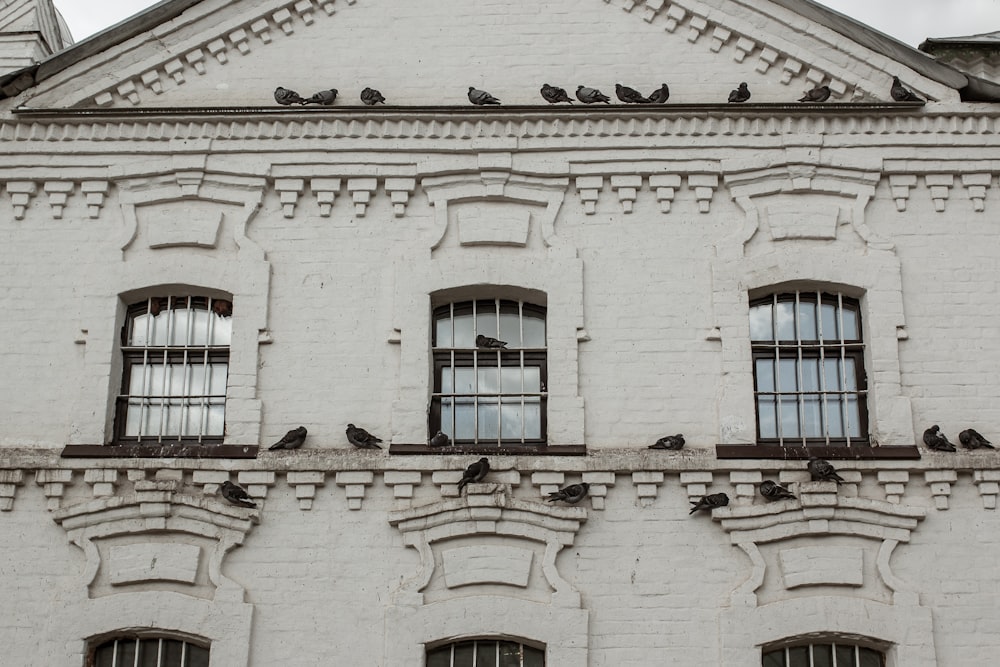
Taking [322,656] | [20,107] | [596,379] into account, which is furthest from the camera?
[20,107]

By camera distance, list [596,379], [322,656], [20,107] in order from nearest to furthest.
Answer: [322,656], [596,379], [20,107]

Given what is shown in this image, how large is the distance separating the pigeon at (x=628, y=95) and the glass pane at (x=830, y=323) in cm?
267

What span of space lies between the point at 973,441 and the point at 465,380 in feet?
15.3

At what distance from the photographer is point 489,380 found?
1274cm

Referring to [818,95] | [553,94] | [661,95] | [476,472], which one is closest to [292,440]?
[476,472]

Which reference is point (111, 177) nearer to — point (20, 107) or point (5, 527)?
point (20, 107)

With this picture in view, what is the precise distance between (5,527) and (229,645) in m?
2.38

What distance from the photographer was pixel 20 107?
13367 mm

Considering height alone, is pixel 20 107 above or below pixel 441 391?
above

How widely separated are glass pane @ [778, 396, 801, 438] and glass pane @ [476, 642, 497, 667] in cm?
334

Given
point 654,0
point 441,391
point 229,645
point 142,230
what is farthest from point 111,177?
point 654,0

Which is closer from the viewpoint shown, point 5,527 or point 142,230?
point 5,527

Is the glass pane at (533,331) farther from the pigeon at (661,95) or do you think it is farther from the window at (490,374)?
the pigeon at (661,95)

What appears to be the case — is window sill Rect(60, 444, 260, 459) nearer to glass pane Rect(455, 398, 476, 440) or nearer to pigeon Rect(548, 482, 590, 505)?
Answer: glass pane Rect(455, 398, 476, 440)
